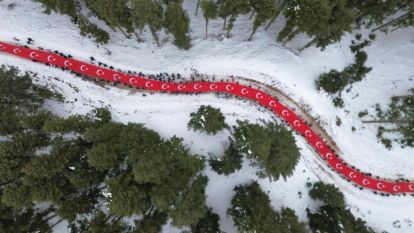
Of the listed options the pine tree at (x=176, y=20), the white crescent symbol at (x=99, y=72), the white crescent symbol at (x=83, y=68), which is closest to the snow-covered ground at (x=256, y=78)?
the white crescent symbol at (x=83, y=68)

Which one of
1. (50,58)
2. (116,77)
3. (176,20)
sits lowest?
(50,58)

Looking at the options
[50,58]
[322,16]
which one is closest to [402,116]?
[322,16]

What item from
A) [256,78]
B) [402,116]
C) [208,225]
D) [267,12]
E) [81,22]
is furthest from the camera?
[256,78]

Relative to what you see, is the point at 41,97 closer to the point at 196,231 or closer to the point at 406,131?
the point at 196,231

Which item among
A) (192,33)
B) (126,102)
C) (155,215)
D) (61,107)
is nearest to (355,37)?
(192,33)

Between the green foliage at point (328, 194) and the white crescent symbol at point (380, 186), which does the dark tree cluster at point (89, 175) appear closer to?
the green foliage at point (328, 194)

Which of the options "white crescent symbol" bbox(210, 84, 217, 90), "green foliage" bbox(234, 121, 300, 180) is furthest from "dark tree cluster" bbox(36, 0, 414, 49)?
"green foliage" bbox(234, 121, 300, 180)

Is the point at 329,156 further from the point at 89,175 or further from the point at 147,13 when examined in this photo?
the point at 89,175
